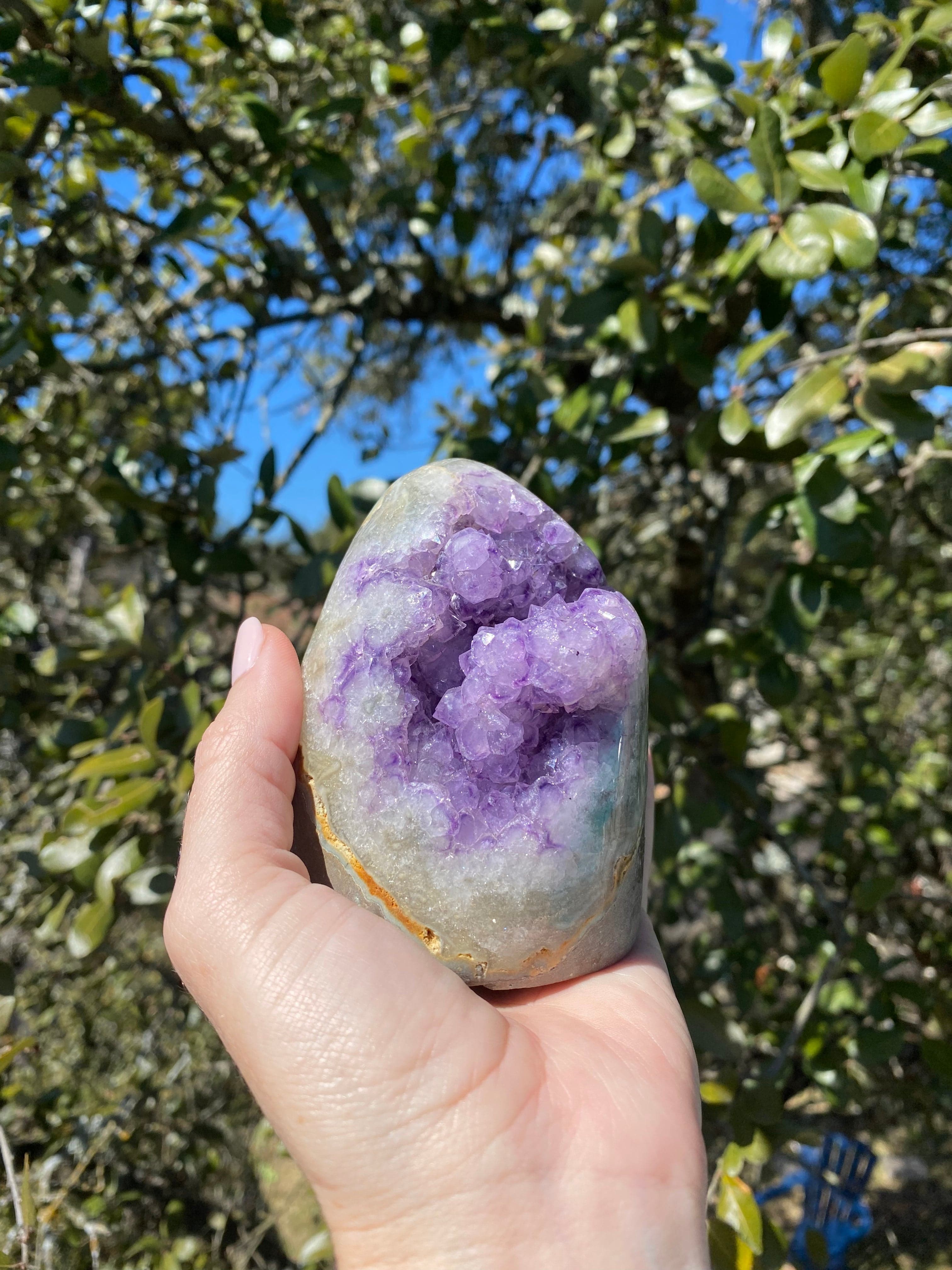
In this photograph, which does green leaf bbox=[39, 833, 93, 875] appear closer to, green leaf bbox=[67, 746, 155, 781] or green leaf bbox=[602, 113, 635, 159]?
green leaf bbox=[67, 746, 155, 781]

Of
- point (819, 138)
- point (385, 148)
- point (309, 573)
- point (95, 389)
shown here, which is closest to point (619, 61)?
point (819, 138)

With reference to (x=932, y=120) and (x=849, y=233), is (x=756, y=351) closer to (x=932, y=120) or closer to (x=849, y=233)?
(x=849, y=233)

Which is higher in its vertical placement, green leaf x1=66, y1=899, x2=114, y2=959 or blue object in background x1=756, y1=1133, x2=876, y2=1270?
green leaf x1=66, y1=899, x2=114, y2=959

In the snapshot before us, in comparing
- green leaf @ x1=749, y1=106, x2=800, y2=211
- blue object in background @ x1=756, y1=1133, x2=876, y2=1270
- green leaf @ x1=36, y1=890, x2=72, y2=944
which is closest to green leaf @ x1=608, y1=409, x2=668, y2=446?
green leaf @ x1=749, y1=106, x2=800, y2=211

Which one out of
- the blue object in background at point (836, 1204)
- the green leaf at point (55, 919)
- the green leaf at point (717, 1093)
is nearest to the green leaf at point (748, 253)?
the green leaf at point (717, 1093)

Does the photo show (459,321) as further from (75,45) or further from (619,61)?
(75,45)

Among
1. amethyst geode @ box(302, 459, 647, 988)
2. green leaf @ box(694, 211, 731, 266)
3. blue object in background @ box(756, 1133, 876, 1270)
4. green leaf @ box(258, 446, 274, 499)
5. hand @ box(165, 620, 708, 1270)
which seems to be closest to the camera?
hand @ box(165, 620, 708, 1270)
